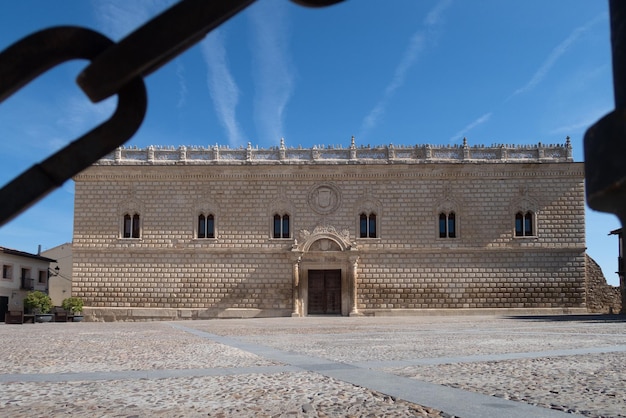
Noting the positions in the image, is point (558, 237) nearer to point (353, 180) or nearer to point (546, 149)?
point (546, 149)

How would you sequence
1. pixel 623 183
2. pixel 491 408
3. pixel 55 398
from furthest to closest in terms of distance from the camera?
pixel 55 398 → pixel 491 408 → pixel 623 183

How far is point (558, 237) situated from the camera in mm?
24359

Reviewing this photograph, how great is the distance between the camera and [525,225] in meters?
24.5

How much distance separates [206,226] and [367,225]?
6509 mm

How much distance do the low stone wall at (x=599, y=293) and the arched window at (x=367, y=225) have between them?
9132mm

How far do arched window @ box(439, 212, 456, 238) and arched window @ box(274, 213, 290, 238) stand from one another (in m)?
6.17

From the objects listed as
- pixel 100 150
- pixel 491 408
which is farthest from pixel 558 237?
pixel 100 150

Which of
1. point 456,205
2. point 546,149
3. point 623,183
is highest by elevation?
point 546,149

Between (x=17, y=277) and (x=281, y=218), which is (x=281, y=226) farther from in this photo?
(x=17, y=277)

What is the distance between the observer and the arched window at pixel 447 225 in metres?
24.7

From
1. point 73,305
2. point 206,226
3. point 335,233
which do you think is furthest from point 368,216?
point 73,305

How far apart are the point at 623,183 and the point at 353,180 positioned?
2421 centimetres

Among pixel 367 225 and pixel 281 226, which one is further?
pixel 281 226

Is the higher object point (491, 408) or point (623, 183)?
point (623, 183)
